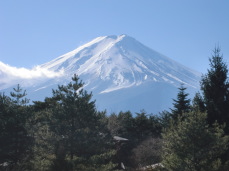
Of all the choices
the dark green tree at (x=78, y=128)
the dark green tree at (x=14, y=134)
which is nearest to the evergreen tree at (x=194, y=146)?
the dark green tree at (x=78, y=128)

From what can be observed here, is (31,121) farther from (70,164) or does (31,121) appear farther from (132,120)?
(132,120)

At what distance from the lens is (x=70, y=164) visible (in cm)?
2075

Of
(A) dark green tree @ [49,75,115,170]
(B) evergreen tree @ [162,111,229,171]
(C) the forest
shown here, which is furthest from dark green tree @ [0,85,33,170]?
(B) evergreen tree @ [162,111,229,171]

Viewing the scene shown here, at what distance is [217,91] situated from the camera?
1805 centimetres

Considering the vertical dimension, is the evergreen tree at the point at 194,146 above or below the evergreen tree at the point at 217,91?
below

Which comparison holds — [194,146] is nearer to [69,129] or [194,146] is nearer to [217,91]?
[217,91]

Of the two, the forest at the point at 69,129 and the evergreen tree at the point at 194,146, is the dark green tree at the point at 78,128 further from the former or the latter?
the evergreen tree at the point at 194,146

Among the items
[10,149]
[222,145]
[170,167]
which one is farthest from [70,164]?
[222,145]

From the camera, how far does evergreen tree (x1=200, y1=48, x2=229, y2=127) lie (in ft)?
57.8

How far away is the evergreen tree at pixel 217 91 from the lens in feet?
57.8

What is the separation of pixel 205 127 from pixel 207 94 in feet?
13.1

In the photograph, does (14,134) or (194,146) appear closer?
(194,146)

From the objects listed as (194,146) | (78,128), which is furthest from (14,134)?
(194,146)

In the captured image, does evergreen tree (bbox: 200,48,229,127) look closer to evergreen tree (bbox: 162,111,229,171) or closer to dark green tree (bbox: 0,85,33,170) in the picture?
evergreen tree (bbox: 162,111,229,171)
